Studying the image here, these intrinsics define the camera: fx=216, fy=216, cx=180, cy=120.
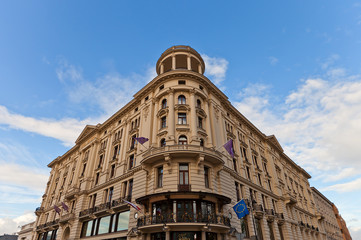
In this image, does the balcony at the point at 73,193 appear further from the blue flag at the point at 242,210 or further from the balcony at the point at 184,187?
the blue flag at the point at 242,210

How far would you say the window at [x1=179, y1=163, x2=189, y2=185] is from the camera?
79.6ft

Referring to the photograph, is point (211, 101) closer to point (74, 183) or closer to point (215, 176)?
point (215, 176)

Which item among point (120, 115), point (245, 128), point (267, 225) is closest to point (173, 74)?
point (120, 115)

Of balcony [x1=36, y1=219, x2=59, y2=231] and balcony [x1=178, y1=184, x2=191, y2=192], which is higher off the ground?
balcony [x1=178, y1=184, x2=191, y2=192]

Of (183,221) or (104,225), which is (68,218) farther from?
(183,221)

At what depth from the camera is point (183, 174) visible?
81.2ft

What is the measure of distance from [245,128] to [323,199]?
63.0 m

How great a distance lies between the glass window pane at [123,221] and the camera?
1081 inches

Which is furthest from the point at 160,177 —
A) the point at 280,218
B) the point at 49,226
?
the point at 49,226

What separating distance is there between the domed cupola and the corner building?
175 mm

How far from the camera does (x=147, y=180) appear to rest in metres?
26.7

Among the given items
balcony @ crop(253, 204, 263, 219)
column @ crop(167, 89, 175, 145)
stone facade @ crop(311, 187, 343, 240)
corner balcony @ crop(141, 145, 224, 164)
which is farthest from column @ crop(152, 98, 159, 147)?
stone facade @ crop(311, 187, 343, 240)

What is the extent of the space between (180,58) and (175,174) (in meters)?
21.2

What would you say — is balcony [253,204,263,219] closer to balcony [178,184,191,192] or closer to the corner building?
the corner building
